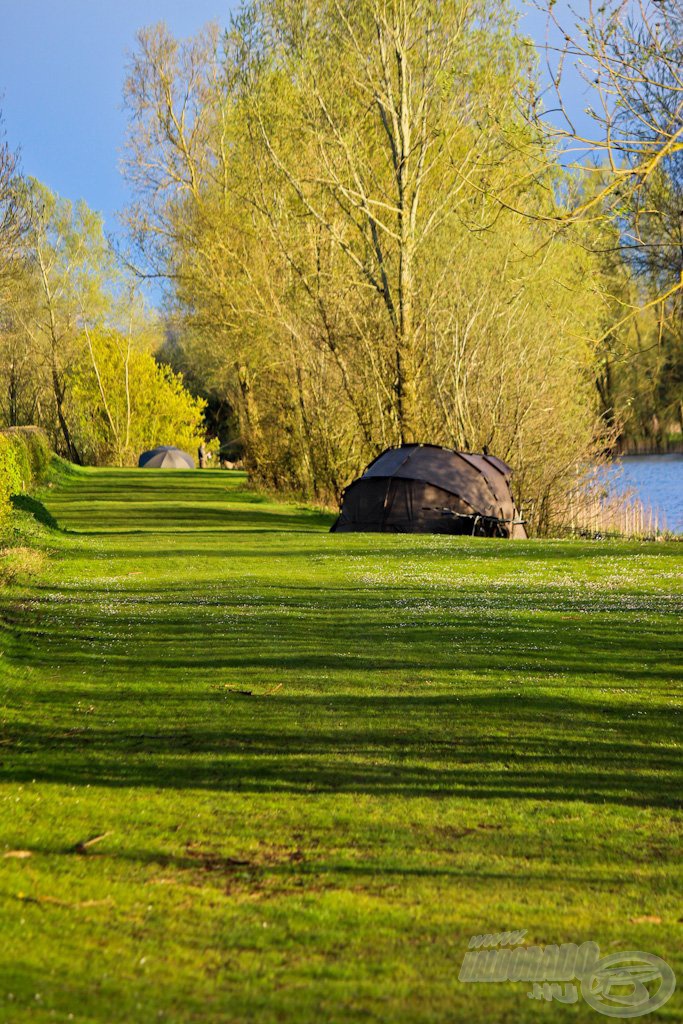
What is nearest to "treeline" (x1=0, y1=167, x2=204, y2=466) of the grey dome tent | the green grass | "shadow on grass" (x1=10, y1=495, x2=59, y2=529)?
the grey dome tent

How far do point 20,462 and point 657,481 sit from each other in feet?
106

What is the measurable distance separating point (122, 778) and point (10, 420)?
240ft

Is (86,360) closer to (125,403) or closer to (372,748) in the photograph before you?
(125,403)

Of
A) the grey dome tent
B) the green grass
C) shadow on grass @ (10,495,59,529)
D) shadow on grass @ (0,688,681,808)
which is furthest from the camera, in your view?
the grey dome tent

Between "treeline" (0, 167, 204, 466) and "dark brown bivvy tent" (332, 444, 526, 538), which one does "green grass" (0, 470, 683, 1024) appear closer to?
"dark brown bivvy tent" (332, 444, 526, 538)

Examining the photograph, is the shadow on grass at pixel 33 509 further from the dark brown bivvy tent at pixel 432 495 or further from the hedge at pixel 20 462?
the dark brown bivvy tent at pixel 432 495

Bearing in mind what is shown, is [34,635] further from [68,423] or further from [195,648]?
[68,423]

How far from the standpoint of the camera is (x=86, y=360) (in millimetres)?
73625

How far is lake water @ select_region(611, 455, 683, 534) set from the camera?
36.9 meters

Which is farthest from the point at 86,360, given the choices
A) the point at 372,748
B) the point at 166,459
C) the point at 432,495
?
the point at 372,748

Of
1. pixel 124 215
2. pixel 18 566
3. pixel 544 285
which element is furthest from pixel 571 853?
pixel 124 215

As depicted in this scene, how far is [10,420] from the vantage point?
251ft

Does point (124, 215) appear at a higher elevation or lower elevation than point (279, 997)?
higher

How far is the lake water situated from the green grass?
70.8 feet
